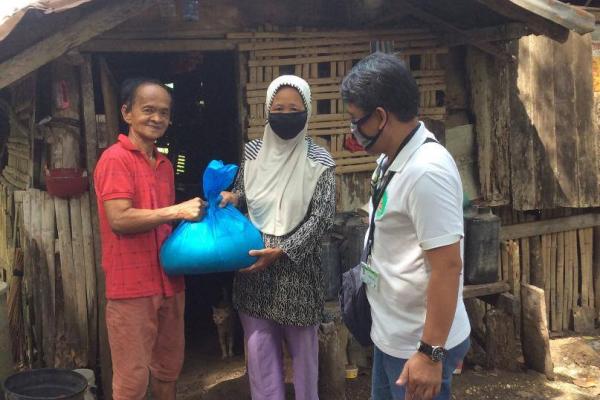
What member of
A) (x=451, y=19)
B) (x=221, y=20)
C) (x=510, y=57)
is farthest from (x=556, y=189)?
(x=221, y=20)

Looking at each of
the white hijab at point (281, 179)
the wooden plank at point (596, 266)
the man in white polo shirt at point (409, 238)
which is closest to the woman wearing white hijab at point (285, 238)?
the white hijab at point (281, 179)

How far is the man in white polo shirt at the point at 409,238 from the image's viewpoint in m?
1.97

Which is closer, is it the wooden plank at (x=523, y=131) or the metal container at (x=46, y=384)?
the metal container at (x=46, y=384)

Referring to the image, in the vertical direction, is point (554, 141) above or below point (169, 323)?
above

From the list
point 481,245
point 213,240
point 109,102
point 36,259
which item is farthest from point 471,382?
point 109,102

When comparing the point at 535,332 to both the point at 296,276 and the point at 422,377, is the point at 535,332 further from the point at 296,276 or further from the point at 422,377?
the point at 422,377

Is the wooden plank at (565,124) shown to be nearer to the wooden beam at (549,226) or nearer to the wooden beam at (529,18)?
the wooden beam at (549,226)

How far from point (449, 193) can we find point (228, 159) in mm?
5904

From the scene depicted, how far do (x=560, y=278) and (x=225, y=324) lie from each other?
3.71 meters

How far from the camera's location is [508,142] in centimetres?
559

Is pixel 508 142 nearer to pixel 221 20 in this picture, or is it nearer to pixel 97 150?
pixel 221 20

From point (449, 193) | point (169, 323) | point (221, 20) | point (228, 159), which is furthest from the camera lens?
point (228, 159)

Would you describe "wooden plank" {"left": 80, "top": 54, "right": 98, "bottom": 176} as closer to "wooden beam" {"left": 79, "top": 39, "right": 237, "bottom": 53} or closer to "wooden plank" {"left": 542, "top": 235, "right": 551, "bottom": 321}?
"wooden beam" {"left": 79, "top": 39, "right": 237, "bottom": 53}

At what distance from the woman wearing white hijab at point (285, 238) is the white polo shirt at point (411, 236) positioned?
0.99 m
